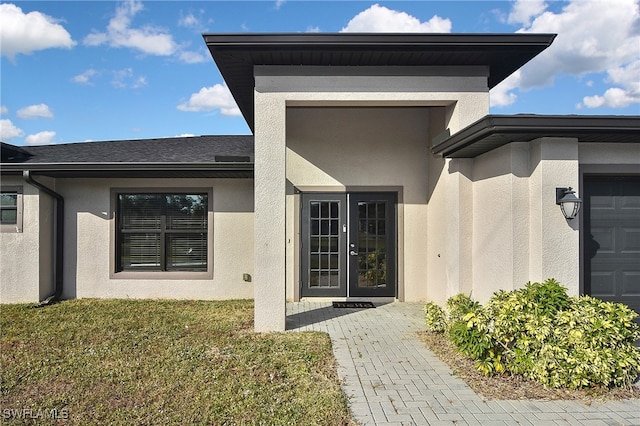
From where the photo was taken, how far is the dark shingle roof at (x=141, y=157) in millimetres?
7520

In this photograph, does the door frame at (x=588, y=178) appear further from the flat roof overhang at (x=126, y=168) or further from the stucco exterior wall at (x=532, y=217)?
the flat roof overhang at (x=126, y=168)

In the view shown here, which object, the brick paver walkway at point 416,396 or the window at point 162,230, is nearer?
the brick paver walkway at point 416,396

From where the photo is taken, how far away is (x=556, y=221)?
4.71m

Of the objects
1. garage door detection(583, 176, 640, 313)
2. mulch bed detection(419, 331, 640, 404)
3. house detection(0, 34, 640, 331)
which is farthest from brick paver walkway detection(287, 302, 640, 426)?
garage door detection(583, 176, 640, 313)

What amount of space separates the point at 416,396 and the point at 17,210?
28.5 ft

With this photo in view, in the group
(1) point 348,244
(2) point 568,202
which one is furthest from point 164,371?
(2) point 568,202

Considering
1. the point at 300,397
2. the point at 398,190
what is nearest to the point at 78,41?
the point at 398,190

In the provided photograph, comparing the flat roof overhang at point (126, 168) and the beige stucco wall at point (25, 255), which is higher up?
the flat roof overhang at point (126, 168)

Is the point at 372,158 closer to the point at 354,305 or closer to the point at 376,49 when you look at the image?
the point at 376,49

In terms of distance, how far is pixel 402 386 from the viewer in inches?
154

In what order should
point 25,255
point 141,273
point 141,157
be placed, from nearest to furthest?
point 25,255
point 141,273
point 141,157

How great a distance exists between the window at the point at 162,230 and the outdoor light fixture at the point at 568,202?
6.79 meters

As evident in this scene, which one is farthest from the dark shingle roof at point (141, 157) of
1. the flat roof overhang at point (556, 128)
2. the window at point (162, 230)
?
the flat roof overhang at point (556, 128)

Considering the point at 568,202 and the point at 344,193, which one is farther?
the point at 344,193
